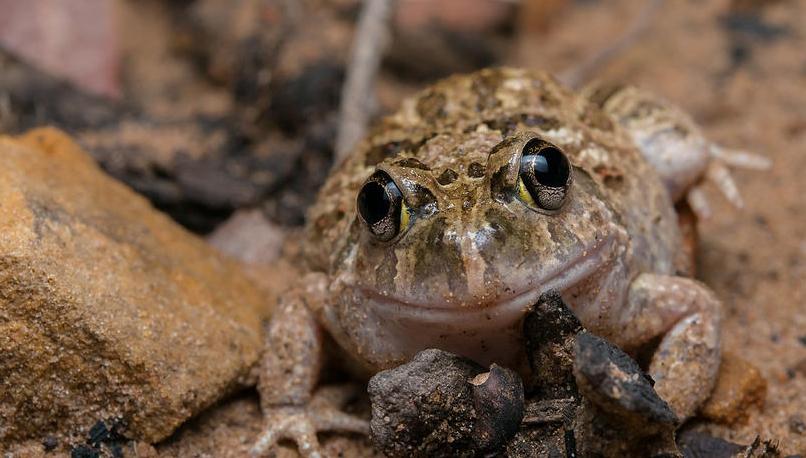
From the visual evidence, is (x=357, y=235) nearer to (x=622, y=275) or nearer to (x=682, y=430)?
(x=622, y=275)

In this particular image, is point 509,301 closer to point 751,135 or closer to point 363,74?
point 363,74

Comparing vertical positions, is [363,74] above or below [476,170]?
above

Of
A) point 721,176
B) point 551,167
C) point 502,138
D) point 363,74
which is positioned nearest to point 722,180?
point 721,176

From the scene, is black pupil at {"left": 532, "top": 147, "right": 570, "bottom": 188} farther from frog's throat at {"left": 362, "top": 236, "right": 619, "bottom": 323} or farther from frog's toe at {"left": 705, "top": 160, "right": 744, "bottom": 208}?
frog's toe at {"left": 705, "top": 160, "right": 744, "bottom": 208}

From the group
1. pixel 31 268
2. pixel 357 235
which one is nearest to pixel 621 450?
pixel 357 235

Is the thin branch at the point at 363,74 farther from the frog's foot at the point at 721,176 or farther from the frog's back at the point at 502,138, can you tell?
the frog's foot at the point at 721,176

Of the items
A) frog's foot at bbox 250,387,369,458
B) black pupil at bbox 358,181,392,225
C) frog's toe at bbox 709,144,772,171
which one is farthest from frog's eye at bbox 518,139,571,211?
frog's toe at bbox 709,144,772,171
